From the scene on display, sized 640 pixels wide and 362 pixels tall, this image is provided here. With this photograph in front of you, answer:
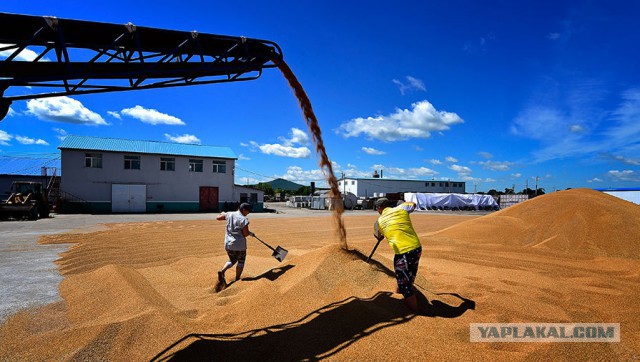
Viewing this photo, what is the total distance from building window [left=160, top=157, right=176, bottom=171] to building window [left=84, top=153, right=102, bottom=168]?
185 inches

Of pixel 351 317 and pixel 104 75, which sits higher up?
pixel 104 75

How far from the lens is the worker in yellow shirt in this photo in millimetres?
4480

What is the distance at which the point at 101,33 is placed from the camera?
4578 millimetres

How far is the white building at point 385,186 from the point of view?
5100 centimetres

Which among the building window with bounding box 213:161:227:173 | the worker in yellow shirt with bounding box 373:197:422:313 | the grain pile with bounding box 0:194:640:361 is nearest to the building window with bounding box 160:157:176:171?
the building window with bounding box 213:161:227:173

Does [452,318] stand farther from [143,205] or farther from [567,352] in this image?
[143,205]

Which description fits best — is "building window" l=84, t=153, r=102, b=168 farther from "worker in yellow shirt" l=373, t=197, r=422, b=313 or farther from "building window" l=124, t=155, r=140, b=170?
"worker in yellow shirt" l=373, t=197, r=422, b=313

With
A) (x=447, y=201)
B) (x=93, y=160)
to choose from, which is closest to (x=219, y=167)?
(x=93, y=160)

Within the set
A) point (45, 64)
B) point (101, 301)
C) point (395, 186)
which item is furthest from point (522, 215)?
point (395, 186)

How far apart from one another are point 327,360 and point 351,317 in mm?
974

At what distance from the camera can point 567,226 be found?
10.4m

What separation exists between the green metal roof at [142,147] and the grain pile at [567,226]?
25.8m

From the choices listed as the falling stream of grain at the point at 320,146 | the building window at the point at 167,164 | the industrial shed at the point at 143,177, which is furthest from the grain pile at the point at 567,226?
the building window at the point at 167,164

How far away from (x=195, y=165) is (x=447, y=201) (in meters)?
29.9
